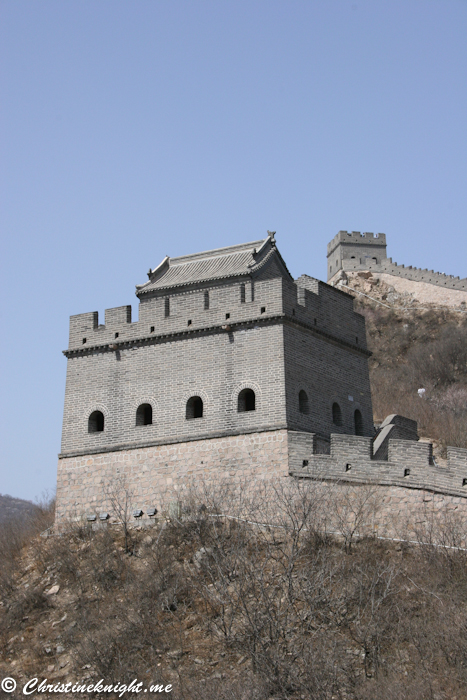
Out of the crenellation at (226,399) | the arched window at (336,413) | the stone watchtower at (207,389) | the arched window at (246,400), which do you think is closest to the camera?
the crenellation at (226,399)

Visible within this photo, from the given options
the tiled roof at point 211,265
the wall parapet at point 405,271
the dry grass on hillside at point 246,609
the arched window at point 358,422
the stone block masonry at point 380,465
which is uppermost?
the wall parapet at point 405,271

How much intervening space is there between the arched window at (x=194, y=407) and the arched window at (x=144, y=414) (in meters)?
1.00

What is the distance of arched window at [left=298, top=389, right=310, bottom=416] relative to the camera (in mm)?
22125

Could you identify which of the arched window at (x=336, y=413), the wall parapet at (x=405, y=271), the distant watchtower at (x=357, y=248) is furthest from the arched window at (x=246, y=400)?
the distant watchtower at (x=357, y=248)

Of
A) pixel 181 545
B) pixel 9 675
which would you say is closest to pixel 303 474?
pixel 181 545

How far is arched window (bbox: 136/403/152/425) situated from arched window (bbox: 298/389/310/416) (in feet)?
11.3

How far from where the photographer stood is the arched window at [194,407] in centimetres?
2255

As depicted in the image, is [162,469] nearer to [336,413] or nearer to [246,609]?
[336,413]

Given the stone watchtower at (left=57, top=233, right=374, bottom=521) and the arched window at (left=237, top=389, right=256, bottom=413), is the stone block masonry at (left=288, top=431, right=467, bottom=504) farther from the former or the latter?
the arched window at (left=237, top=389, right=256, bottom=413)

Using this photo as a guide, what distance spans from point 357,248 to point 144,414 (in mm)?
49449

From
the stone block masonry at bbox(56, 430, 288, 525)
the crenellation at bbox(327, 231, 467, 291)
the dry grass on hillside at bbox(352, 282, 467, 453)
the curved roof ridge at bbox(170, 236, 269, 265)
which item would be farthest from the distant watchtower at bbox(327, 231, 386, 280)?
the stone block masonry at bbox(56, 430, 288, 525)

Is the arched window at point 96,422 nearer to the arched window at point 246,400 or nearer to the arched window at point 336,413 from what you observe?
the arched window at point 246,400

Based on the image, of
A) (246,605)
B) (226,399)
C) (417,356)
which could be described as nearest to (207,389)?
(226,399)

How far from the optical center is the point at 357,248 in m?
70.8
